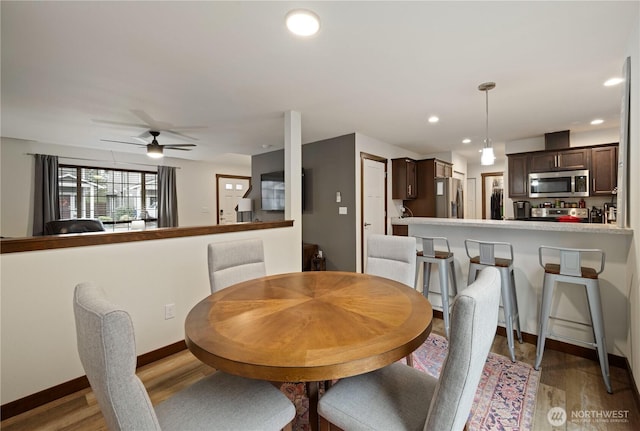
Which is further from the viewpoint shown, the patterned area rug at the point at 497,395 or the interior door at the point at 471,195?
the interior door at the point at 471,195

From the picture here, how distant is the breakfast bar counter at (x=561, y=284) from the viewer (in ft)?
6.98

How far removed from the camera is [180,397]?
1.11m

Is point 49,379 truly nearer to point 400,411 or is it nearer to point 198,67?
point 400,411

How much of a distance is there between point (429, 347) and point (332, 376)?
6.27ft

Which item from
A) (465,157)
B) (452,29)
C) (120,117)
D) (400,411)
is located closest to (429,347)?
(400,411)

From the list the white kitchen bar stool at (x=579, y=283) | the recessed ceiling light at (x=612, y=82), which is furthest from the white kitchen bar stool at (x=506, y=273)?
the recessed ceiling light at (x=612, y=82)

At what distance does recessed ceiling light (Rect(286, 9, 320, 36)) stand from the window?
5.55 m

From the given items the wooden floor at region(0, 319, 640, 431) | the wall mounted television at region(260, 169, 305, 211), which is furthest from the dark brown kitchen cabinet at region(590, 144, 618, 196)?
the wall mounted television at region(260, 169, 305, 211)

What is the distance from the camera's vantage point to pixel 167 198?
6.19 m

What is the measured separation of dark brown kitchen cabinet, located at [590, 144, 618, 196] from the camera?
404 cm

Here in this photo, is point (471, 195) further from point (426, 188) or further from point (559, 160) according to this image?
point (559, 160)

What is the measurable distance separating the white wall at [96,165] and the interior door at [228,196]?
0.16 m

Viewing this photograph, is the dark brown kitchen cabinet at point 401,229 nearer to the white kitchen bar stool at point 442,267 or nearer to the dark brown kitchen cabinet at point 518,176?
the white kitchen bar stool at point 442,267

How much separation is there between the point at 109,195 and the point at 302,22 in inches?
227
